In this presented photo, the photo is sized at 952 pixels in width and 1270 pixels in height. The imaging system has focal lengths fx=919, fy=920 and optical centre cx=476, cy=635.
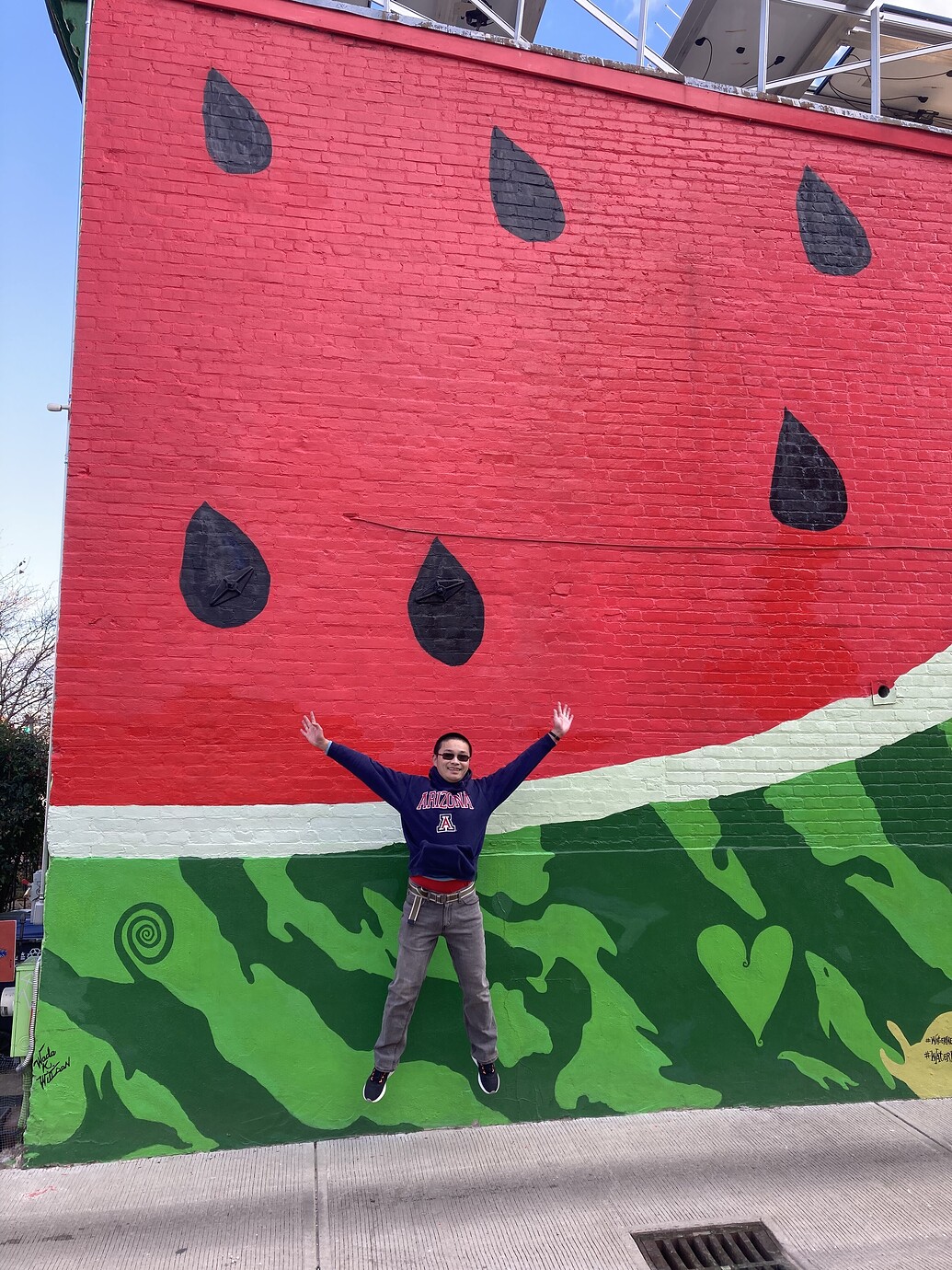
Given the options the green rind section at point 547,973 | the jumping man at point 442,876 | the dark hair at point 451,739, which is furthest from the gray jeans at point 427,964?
the dark hair at point 451,739

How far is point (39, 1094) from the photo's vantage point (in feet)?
14.5

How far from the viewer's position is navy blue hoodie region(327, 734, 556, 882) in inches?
179

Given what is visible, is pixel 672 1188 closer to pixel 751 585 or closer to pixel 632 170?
pixel 751 585

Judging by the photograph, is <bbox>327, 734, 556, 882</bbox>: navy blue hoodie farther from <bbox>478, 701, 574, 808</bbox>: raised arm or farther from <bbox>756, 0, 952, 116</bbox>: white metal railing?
<bbox>756, 0, 952, 116</bbox>: white metal railing

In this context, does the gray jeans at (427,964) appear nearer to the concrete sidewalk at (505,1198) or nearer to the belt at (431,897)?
the belt at (431,897)

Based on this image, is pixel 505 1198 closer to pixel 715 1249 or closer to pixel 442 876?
pixel 715 1249

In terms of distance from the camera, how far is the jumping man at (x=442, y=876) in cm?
456

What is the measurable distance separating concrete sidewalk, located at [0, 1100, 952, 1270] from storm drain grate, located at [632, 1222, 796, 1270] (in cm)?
6

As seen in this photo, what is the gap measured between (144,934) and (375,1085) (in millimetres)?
1383

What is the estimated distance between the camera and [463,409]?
532 cm
